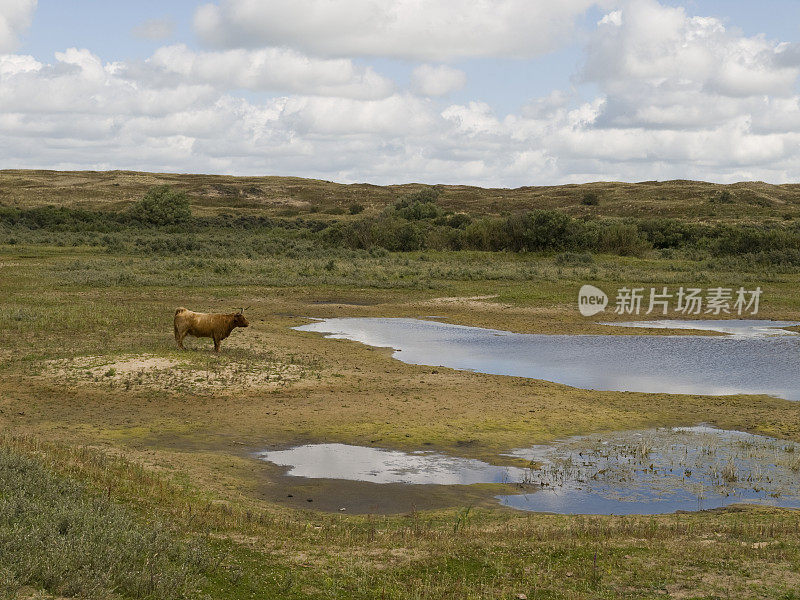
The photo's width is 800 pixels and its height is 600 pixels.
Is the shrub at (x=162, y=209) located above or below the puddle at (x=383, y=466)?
above

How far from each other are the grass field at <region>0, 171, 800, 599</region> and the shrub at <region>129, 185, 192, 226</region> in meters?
48.1

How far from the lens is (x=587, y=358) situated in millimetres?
23578

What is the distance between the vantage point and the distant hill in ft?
294

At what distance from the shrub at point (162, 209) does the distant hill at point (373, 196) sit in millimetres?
13088

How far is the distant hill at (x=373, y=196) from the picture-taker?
294 feet

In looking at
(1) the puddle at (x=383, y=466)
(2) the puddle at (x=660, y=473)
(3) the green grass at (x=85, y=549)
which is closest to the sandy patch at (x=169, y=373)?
(1) the puddle at (x=383, y=466)

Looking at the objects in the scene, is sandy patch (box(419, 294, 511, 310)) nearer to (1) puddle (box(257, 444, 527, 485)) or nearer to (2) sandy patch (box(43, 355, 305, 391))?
(2) sandy patch (box(43, 355, 305, 391))

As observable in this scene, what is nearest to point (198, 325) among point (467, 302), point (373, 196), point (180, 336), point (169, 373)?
point (180, 336)

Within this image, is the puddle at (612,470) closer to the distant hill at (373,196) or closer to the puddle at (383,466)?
the puddle at (383,466)

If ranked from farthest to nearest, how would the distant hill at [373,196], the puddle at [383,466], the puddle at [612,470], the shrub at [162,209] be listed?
the distant hill at [373,196]
the shrub at [162,209]
the puddle at [383,466]
the puddle at [612,470]

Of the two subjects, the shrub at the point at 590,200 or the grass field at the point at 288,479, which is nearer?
the grass field at the point at 288,479

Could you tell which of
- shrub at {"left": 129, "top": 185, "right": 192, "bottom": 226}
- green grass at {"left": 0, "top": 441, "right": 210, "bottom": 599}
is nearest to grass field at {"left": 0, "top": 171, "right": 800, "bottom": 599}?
green grass at {"left": 0, "top": 441, "right": 210, "bottom": 599}

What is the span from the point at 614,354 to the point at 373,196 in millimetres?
99020

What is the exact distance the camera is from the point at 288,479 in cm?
1208
